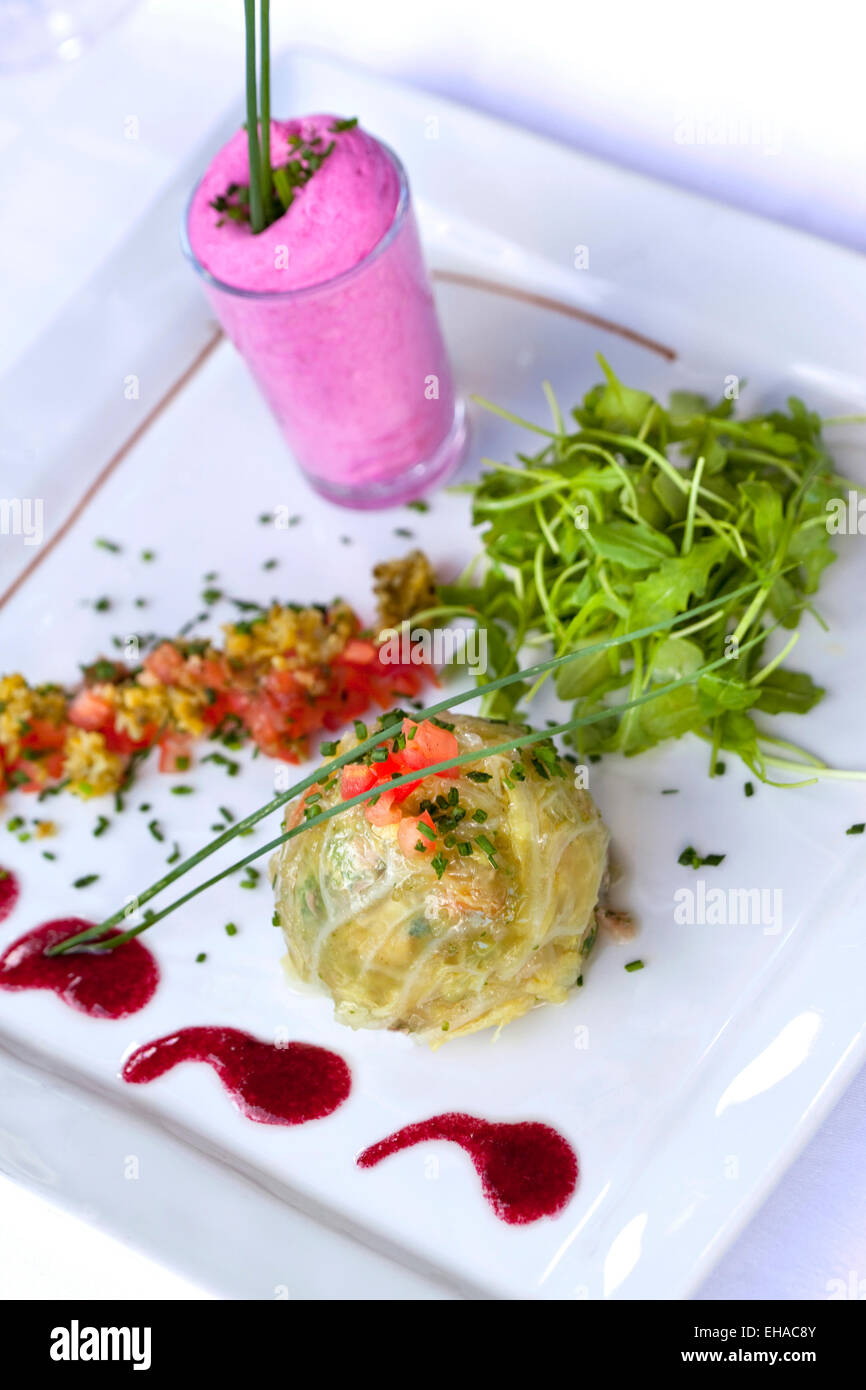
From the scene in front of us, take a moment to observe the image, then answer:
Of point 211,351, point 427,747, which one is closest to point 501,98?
point 211,351

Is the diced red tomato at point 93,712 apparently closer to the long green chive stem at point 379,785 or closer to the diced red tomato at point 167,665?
the diced red tomato at point 167,665

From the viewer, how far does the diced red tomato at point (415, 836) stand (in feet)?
8.05

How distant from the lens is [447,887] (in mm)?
2506

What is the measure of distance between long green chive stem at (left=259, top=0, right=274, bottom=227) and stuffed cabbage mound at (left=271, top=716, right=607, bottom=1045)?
122cm

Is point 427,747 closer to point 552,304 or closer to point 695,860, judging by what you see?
point 695,860

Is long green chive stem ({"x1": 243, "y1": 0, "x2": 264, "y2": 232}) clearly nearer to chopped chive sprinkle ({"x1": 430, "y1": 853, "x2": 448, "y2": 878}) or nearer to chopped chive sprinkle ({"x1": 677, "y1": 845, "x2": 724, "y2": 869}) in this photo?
chopped chive sprinkle ({"x1": 430, "y1": 853, "x2": 448, "y2": 878})

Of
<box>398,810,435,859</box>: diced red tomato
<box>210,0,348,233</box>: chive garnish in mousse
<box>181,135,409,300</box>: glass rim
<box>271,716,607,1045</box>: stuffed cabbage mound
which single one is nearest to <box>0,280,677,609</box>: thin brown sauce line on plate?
<box>181,135,409,300</box>: glass rim

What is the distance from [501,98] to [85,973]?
3069 mm

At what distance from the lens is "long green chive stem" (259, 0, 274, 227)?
8.29 ft

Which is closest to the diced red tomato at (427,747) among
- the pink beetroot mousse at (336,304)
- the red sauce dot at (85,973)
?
the red sauce dot at (85,973)

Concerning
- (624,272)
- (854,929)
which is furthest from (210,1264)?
(624,272)

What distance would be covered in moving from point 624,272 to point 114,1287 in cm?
292

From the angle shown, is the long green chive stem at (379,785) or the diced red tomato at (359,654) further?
the diced red tomato at (359,654)

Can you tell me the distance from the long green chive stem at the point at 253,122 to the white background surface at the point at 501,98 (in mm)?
1604
